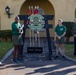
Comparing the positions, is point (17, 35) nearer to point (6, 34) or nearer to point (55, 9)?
point (6, 34)

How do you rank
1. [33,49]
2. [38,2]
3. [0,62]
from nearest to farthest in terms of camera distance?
1. [0,62]
2. [33,49]
3. [38,2]

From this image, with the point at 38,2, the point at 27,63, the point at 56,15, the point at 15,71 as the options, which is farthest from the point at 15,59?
the point at 38,2

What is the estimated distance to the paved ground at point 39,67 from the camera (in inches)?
418

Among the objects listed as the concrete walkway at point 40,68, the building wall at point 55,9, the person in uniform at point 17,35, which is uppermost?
the building wall at point 55,9

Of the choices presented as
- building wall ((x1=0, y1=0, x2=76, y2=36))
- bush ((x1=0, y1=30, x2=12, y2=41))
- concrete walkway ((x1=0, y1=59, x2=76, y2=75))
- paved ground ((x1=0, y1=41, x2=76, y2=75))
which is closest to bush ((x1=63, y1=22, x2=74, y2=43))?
building wall ((x1=0, y1=0, x2=76, y2=36))

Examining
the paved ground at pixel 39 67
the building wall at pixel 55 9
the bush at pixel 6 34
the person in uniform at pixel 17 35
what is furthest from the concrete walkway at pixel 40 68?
the building wall at pixel 55 9

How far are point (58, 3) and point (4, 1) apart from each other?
4.29 metres

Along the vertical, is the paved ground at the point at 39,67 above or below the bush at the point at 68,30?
below

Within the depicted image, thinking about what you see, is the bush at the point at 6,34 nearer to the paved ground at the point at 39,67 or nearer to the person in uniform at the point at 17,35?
the paved ground at the point at 39,67

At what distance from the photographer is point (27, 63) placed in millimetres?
12414

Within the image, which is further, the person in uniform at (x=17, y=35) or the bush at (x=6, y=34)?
the bush at (x=6, y=34)

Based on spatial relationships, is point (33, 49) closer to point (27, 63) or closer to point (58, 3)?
point (27, 63)

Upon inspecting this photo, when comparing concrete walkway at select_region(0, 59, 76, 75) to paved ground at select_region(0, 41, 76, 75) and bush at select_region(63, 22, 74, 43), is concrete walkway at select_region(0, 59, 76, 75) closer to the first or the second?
paved ground at select_region(0, 41, 76, 75)

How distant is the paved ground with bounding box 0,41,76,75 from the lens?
10617 millimetres
